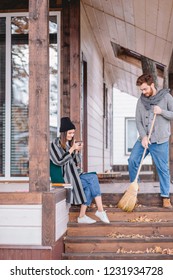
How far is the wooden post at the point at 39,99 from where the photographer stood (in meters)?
5.16

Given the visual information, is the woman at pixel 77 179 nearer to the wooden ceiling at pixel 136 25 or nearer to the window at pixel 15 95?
the window at pixel 15 95

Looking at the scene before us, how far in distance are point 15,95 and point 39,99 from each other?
2.62m

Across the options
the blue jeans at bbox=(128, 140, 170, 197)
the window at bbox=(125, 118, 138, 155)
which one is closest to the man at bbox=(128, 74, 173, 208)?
the blue jeans at bbox=(128, 140, 170, 197)

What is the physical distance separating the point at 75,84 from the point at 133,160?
177 cm

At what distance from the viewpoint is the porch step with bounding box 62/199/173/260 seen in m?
5.78

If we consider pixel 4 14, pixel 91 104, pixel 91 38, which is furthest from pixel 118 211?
pixel 91 38

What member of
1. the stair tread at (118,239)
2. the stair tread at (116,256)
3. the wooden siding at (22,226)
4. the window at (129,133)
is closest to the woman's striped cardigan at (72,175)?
the stair tread at (118,239)

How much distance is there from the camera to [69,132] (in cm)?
602

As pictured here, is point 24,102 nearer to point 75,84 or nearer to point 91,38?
point 75,84

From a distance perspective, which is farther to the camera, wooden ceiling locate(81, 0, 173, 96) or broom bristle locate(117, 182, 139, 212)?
wooden ceiling locate(81, 0, 173, 96)

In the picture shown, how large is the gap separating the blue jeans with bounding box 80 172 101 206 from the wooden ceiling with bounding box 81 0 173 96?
2190mm

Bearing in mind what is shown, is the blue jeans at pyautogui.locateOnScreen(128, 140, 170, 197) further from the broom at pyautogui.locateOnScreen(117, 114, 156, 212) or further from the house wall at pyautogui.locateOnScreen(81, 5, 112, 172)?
the house wall at pyautogui.locateOnScreen(81, 5, 112, 172)

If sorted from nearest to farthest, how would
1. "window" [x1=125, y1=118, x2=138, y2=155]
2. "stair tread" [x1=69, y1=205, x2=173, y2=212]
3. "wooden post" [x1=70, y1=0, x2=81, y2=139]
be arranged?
"stair tread" [x1=69, y1=205, x2=173, y2=212], "wooden post" [x1=70, y1=0, x2=81, y2=139], "window" [x1=125, y1=118, x2=138, y2=155]

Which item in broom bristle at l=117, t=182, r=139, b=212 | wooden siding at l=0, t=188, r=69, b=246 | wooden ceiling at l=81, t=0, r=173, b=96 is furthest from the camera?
wooden ceiling at l=81, t=0, r=173, b=96
